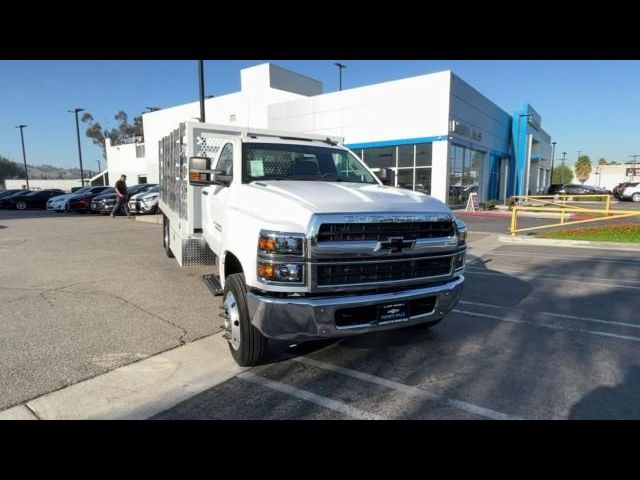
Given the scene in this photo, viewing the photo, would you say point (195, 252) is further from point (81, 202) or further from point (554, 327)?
point (81, 202)

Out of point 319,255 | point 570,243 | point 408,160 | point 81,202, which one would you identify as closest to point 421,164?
point 408,160

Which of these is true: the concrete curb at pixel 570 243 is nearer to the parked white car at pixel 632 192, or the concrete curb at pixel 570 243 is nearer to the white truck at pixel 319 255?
the white truck at pixel 319 255

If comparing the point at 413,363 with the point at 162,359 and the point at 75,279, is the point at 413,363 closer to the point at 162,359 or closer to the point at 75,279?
the point at 162,359

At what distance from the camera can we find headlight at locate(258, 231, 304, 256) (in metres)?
3.10

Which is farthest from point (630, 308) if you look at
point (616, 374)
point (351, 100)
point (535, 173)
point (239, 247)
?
point (535, 173)

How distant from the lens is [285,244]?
123 inches

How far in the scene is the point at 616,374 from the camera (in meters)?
3.71

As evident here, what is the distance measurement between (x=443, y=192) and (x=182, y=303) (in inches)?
725

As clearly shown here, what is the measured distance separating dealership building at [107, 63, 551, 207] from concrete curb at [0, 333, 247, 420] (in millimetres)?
17181

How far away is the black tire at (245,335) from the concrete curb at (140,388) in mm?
158

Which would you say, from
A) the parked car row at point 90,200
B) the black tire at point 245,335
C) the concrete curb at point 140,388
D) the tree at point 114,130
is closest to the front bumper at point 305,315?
the black tire at point 245,335

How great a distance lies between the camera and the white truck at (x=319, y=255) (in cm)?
313

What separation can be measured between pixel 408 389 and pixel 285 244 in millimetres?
1600
